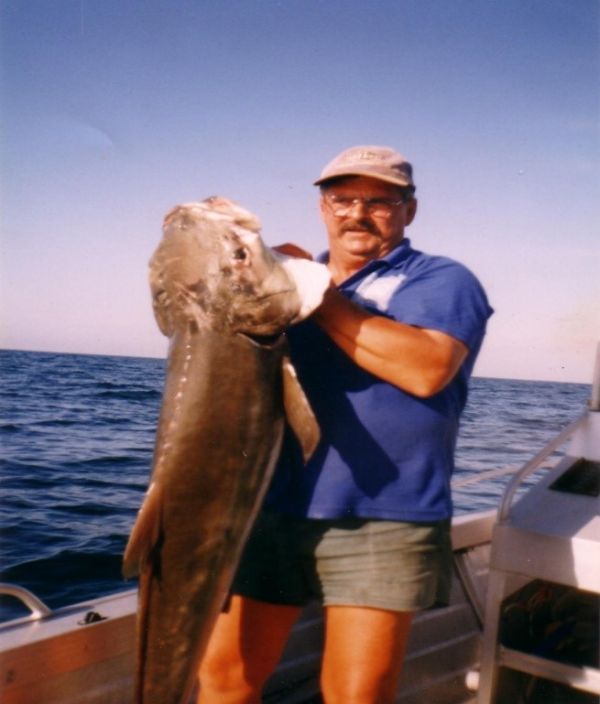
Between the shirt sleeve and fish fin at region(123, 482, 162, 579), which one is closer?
fish fin at region(123, 482, 162, 579)

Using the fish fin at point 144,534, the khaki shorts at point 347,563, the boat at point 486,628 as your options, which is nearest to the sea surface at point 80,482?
the boat at point 486,628

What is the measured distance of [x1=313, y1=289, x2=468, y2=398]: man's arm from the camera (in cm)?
229

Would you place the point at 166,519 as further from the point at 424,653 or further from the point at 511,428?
the point at 511,428

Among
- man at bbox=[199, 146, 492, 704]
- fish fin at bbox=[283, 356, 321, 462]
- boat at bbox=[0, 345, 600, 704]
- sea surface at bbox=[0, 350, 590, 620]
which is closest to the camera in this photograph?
fish fin at bbox=[283, 356, 321, 462]

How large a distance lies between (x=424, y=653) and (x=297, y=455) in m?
2.21

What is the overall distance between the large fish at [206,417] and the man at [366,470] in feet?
0.75

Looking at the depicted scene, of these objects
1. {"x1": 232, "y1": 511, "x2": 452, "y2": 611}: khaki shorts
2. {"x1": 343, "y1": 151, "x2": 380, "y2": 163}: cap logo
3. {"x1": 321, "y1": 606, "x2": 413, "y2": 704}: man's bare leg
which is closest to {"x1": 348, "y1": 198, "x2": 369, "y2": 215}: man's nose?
{"x1": 343, "y1": 151, "x2": 380, "y2": 163}: cap logo

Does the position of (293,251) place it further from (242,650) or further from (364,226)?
(242,650)

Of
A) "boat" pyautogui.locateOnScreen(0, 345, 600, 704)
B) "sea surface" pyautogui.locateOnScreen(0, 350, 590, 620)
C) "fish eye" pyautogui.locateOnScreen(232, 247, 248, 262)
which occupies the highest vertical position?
"fish eye" pyautogui.locateOnScreen(232, 247, 248, 262)

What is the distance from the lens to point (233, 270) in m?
2.30

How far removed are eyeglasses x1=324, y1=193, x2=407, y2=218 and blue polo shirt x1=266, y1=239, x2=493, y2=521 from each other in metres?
0.29

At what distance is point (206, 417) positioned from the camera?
7.63 feet

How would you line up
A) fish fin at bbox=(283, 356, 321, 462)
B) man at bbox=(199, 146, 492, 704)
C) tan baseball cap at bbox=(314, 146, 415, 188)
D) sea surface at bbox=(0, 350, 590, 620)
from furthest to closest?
sea surface at bbox=(0, 350, 590, 620), tan baseball cap at bbox=(314, 146, 415, 188), man at bbox=(199, 146, 492, 704), fish fin at bbox=(283, 356, 321, 462)

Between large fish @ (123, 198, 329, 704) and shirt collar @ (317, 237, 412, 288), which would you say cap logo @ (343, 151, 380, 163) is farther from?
large fish @ (123, 198, 329, 704)
